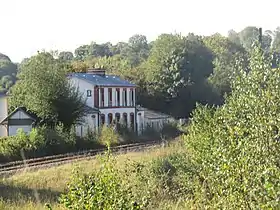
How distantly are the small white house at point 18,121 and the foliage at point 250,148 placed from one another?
33.0m

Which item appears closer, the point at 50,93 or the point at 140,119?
the point at 50,93

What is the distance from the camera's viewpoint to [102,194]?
948 cm

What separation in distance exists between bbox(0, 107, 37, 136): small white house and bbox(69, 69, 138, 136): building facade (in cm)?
629

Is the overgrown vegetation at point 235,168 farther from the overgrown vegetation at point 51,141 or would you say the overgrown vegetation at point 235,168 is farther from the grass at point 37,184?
the overgrown vegetation at point 51,141

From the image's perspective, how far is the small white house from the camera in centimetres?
4709

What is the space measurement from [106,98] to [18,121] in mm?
12567

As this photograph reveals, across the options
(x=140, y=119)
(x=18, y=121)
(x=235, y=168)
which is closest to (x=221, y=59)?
(x=140, y=119)

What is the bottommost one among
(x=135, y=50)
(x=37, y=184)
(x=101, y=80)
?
(x=37, y=184)

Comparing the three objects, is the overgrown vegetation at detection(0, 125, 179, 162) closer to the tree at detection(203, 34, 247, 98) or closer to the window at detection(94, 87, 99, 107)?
the window at detection(94, 87, 99, 107)

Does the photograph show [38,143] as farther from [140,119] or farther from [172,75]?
[172,75]

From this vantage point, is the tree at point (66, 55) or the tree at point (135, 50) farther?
the tree at point (135, 50)

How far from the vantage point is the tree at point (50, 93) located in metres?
46.4

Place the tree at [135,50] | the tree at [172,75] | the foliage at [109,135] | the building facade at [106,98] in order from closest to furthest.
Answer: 1. the foliage at [109,135]
2. the building facade at [106,98]
3. the tree at [172,75]
4. the tree at [135,50]

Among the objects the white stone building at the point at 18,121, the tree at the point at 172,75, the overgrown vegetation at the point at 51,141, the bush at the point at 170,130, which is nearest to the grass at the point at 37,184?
the overgrown vegetation at the point at 51,141
